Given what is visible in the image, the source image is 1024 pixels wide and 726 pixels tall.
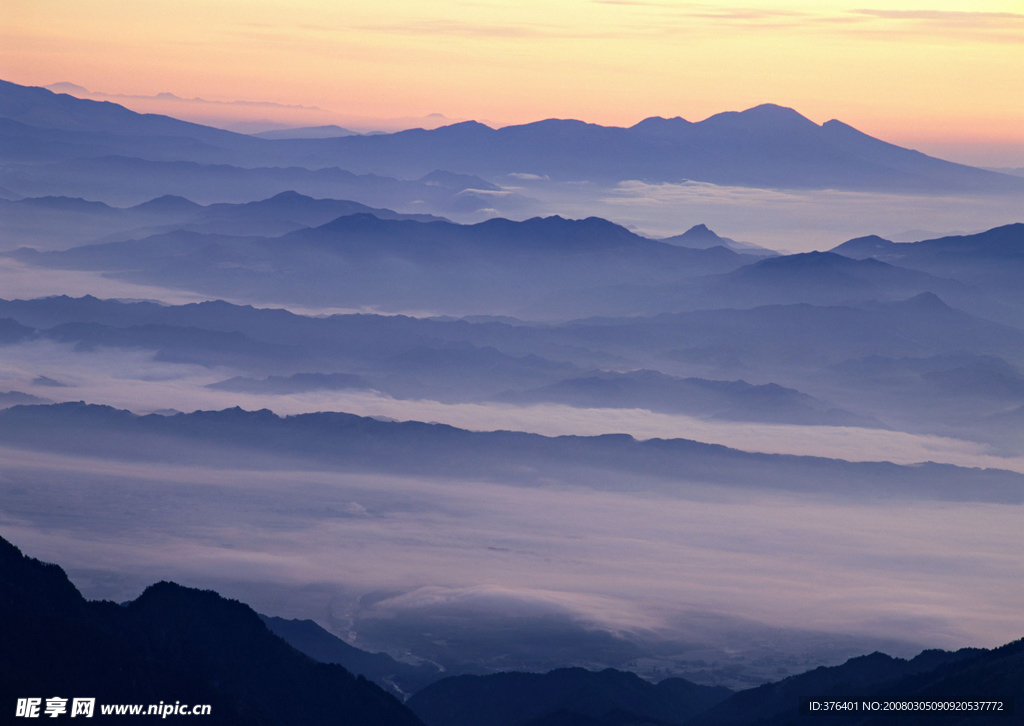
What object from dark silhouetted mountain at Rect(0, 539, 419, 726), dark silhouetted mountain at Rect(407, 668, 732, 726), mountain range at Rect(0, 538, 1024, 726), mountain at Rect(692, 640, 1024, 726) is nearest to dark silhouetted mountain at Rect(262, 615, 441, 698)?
dark silhouetted mountain at Rect(407, 668, 732, 726)

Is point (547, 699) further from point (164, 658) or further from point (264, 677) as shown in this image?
Answer: point (164, 658)

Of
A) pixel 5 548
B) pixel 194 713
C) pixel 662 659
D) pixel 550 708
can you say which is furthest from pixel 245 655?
pixel 662 659

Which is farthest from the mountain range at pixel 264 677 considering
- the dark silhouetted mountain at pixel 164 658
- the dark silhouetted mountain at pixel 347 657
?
the dark silhouetted mountain at pixel 347 657

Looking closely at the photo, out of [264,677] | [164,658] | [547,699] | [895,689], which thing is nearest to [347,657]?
[547,699]

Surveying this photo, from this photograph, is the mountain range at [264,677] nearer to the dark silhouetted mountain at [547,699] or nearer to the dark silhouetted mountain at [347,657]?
the dark silhouetted mountain at [547,699]

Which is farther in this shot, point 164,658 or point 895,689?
point 895,689
